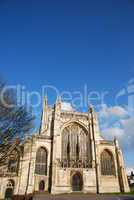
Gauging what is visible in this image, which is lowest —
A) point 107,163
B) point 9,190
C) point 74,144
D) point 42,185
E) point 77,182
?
point 9,190

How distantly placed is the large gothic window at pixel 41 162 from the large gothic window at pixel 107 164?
42.7 feet

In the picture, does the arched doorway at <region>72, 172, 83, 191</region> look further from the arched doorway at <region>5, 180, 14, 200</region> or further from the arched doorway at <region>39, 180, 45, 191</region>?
the arched doorway at <region>5, 180, 14, 200</region>

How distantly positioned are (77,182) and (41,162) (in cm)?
852

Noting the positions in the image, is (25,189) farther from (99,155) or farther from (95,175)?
(99,155)

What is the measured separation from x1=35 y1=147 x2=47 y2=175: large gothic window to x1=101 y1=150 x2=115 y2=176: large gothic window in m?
13.0

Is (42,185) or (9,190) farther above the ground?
(42,185)

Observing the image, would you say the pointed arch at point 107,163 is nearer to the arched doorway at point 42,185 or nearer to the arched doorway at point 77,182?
the arched doorway at point 77,182

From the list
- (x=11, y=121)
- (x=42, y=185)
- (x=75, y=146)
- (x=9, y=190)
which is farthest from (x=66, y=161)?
(x=11, y=121)

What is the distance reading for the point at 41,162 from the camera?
37562 mm

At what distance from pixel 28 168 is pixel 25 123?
72.8ft

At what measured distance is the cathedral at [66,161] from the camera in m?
34.0

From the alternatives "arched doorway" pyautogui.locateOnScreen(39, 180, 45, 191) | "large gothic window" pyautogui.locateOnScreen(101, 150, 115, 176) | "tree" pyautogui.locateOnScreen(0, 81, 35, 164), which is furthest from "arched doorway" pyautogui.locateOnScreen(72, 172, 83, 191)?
"tree" pyautogui.locateOnScreen(0, 81, 35, 164)

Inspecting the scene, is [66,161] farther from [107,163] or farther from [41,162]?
[107,163]

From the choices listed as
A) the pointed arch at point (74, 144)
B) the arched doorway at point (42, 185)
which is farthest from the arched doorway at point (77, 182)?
the arched doorway at point (42, 185)
